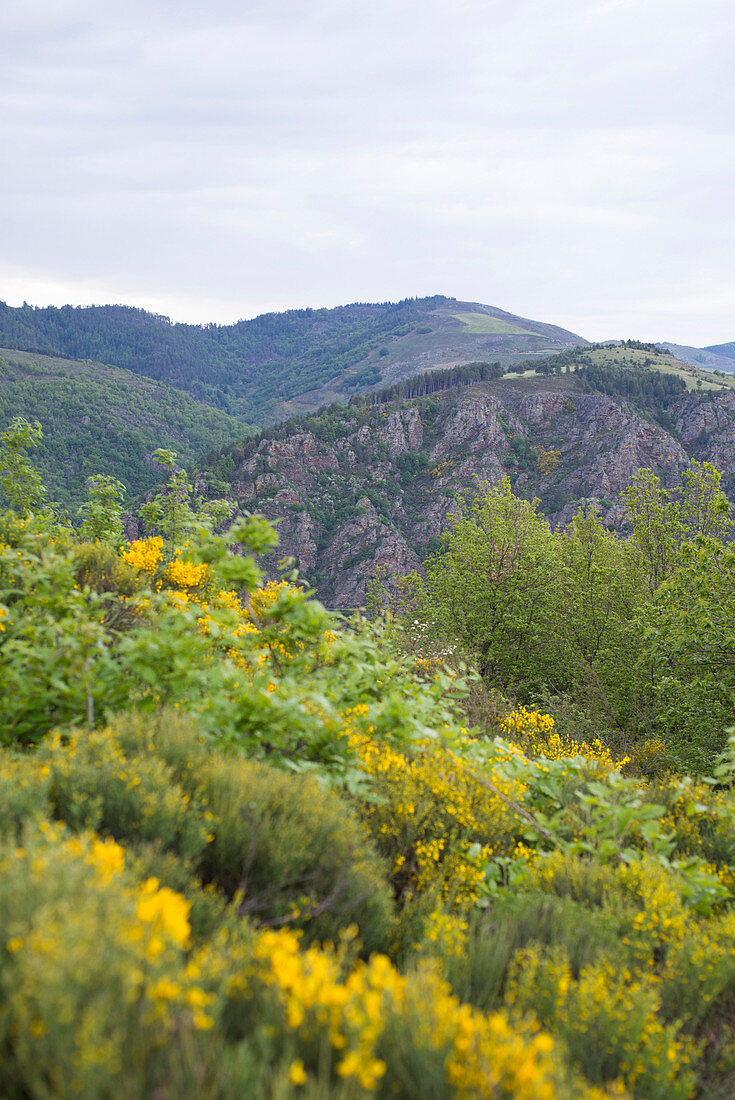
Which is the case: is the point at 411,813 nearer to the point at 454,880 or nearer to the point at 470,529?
the point at 454,880

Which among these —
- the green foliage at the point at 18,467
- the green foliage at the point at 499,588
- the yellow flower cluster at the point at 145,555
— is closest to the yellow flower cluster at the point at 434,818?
the yellow flower cluster at the point at 145,555

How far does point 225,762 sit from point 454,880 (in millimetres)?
1545

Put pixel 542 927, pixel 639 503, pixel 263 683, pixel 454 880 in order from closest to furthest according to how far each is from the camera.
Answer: pixel 542 927
pixel 263 683
pixel 454 880
pixel 639 503


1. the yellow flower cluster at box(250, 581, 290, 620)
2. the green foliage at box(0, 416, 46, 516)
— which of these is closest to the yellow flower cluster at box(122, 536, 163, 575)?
the yellow flower cluster at box(250, 581, 290, 620)

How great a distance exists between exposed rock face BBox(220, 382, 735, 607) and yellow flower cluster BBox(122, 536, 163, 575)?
281 feet

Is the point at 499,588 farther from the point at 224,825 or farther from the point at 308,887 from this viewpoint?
the point at 224,825

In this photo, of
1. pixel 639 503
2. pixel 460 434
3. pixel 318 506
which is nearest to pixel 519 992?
pixel 639 503

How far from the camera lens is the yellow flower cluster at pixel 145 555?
7836mm

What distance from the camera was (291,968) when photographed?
5.51 feet

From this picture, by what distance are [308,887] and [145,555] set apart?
624 cm

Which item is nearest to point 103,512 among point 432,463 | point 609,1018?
point 609,1018

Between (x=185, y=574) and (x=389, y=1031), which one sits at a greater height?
(x=185, y=574)

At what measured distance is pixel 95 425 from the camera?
519 ft

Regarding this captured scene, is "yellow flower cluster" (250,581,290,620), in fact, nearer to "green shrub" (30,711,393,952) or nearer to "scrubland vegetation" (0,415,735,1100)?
"scrubland vegetation" (0,415,735,1100)
